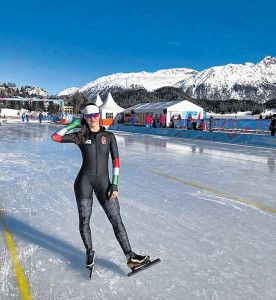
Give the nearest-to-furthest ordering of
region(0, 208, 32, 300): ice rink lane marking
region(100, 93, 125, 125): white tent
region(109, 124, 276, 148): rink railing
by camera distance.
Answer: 1. region(0, 208, 32, 300): ice rink lane marking
2. region(109, 124, 276, 148): rink railing
3. region(100, 93, 125, 125): white tent

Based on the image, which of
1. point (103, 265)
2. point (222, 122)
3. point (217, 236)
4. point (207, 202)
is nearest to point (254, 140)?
point (222, 122)

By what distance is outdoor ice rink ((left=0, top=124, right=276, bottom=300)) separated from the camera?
3.51 metres

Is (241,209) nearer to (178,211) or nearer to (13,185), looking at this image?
(178,211)

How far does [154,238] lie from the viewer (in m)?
4.88

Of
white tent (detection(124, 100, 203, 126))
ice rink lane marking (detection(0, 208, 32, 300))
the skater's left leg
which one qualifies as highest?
white tent (detection(124, 100, 203, 126))

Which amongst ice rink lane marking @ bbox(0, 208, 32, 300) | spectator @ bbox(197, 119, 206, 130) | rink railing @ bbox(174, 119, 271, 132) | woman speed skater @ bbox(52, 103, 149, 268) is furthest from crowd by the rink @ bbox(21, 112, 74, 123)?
woman speed skater @ bbox(52, 103, 149, 268)

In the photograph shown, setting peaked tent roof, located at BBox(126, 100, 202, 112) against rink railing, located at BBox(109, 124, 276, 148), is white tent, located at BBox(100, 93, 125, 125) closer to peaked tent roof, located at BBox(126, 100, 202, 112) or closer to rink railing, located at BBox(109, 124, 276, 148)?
peaked tent roof, located at BBox(126, 100, 202, 112)

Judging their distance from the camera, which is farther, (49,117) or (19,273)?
(49,117)

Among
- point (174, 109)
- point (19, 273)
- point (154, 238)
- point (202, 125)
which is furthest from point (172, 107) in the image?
point (19, 273)

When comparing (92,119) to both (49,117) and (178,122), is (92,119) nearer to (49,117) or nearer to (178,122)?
(178,122)

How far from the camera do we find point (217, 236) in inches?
196

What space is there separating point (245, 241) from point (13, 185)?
5.55 meters

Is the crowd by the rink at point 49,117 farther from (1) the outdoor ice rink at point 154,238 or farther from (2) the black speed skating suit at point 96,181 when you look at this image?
(2) the black speed skating suit at point 96,181

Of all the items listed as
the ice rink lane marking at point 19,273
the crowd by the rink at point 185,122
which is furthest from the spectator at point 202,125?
the ice rink lane marking at point 19,273
